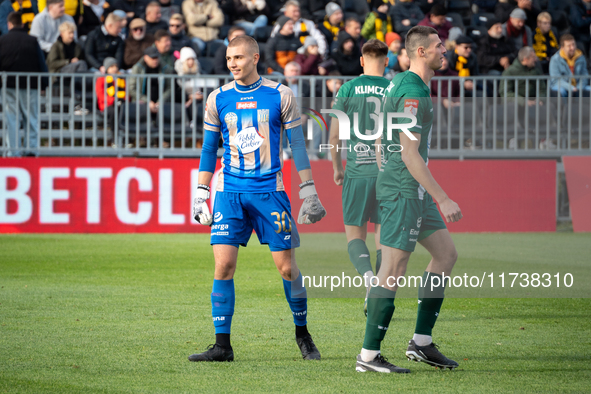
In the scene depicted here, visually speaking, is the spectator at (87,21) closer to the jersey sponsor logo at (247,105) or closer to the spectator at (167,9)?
the spectator at (167,9)

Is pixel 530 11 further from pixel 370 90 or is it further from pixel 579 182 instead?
pixel 370 90

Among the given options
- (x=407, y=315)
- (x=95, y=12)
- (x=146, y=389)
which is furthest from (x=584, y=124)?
(x=146, y=389)

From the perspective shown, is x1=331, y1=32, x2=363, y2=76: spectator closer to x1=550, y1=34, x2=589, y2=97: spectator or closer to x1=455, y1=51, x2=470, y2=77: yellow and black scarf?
x1=455, y1=51, x2=470, y2=77: yellow and black scarf

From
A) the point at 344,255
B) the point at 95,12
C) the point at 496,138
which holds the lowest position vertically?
the point at 344,255

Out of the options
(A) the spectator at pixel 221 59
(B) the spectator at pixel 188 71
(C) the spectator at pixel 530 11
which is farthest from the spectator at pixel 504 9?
(B) the spectator at pixel 188 71

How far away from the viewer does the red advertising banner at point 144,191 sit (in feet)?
44.7

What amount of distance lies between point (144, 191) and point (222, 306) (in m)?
8.81

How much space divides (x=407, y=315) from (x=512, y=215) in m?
6.59

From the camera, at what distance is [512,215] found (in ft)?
43.5

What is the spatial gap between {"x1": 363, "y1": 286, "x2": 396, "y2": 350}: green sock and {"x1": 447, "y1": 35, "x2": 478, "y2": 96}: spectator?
434 inches

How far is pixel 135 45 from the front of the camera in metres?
15.4

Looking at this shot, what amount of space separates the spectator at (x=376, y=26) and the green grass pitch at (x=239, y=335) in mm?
7279

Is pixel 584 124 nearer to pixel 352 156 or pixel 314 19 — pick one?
pixel 314 19

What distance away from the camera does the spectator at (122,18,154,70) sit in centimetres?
1535
